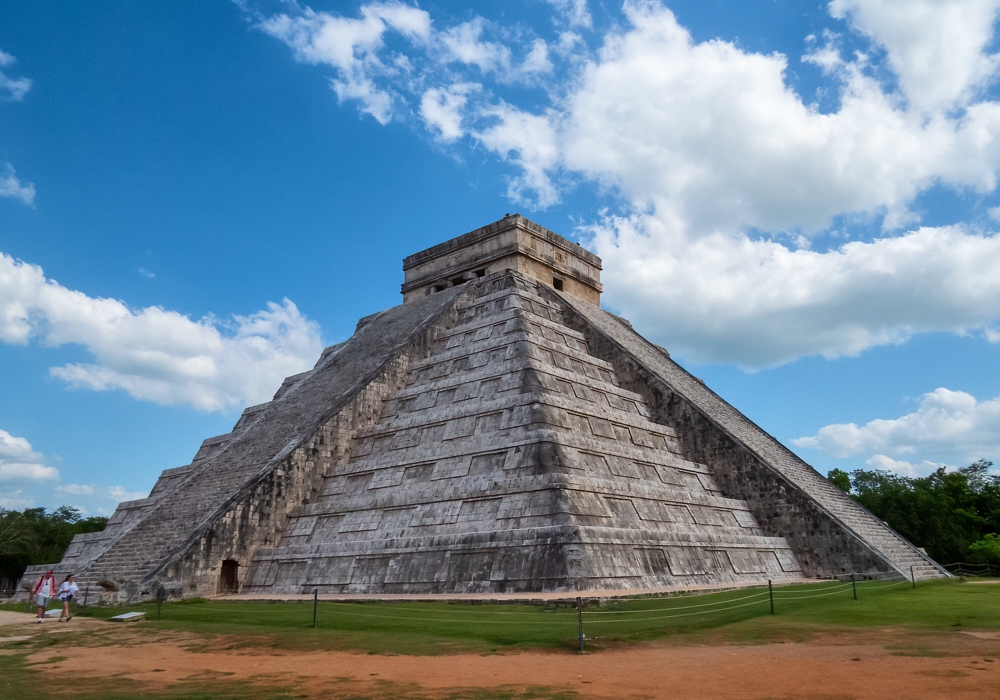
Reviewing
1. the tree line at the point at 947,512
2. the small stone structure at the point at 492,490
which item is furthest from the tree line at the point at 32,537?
the tree line at the point at 947,512

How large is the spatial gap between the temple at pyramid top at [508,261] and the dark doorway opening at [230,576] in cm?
1280

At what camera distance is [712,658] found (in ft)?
22.5

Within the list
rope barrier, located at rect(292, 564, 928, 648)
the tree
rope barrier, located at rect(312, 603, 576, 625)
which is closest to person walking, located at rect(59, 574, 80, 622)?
rope barrier, located at rect(292, 564, 928, 648)

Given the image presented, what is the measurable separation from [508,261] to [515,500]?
12563mm

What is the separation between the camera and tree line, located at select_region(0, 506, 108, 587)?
32.2 metres

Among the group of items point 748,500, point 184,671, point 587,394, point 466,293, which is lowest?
point 184,671

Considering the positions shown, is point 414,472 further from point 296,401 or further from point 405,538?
point 296,401

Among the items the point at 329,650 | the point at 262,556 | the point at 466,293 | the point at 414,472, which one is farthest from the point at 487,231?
the point at 329,650

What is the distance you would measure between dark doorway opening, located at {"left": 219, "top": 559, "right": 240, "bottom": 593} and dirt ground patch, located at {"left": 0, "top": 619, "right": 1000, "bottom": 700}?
18.3 feet

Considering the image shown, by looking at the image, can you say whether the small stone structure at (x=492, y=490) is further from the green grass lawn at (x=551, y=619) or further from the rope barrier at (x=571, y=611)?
the green grass lawn at (x=551, y=619)

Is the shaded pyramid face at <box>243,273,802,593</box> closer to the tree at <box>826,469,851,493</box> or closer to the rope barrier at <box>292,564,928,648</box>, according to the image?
the rope barrier at <box>292,564,928,648</box>

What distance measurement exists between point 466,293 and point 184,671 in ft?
53.6

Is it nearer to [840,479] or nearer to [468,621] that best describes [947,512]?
[840,479]

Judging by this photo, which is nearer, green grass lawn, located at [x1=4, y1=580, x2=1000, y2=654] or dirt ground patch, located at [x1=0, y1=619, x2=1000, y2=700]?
dirt ground patch, located at [x1=0, y1=619, x2=1000, y2=700]
